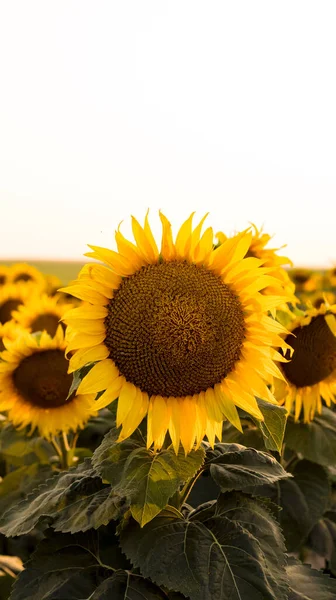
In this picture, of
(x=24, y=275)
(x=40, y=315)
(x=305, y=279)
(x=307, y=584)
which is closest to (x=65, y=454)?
(x=40, y=315)

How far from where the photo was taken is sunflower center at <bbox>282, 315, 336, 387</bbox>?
333cm

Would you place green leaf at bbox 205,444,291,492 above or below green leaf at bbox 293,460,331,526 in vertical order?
above

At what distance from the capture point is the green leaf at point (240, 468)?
6.85 feet

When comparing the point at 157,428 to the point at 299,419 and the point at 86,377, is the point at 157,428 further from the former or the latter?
the point at 299,419

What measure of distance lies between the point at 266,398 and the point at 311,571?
819mm

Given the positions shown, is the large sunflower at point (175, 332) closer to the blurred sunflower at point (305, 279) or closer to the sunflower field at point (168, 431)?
the sunflower field at point (168, 431)

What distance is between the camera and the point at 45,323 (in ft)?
15.3

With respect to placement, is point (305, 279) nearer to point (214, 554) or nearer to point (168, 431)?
point (168, 431)

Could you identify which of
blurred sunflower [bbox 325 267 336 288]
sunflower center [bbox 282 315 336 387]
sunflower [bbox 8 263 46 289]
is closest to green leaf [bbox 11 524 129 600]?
sunflower center [bbox 282 315 336 387]

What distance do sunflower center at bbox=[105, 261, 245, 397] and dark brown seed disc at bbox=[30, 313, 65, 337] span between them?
2642mm

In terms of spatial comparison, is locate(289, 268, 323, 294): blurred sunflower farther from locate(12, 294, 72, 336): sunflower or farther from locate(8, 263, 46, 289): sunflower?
locate(12, 294, 72, 336): sunflower

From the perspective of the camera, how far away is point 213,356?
2.01m

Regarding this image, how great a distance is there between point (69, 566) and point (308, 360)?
171 cm

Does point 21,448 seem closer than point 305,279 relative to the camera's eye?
Yes
